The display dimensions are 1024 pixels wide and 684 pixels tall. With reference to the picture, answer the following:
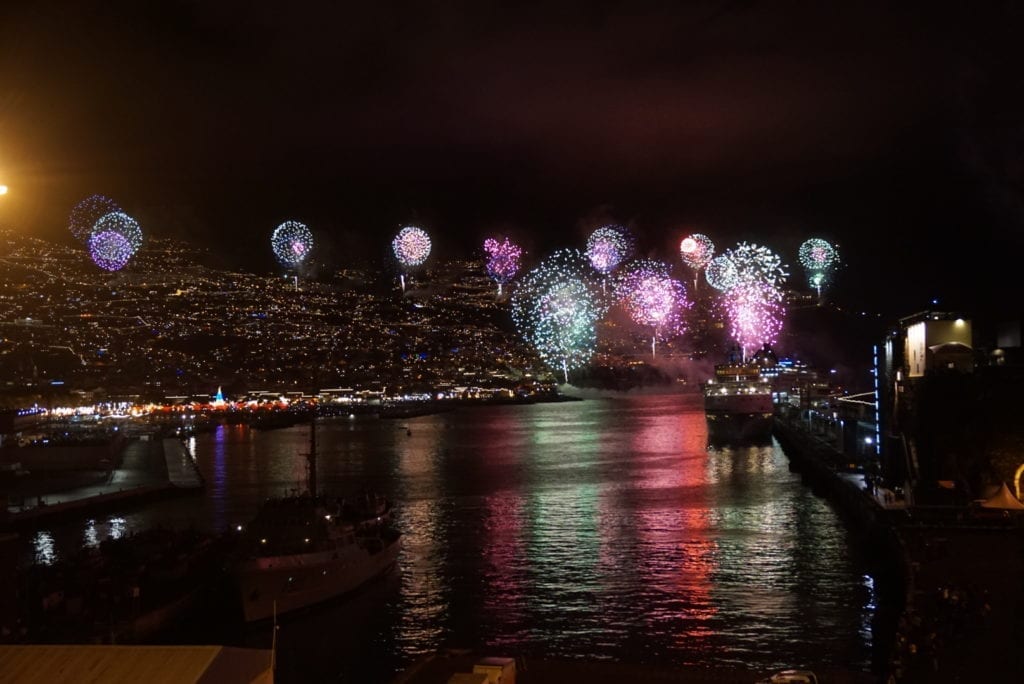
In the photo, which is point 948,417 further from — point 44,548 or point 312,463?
point 44,548

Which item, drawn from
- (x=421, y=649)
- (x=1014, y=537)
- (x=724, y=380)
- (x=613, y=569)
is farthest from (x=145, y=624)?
(x=724, y=380)

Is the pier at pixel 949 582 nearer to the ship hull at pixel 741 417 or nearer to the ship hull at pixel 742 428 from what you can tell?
the ship hull at pixel 742 428

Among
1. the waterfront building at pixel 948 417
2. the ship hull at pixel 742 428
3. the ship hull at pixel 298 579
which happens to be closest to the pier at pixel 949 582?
the waterfront building at pixel 948 417

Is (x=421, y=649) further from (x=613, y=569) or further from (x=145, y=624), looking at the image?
(x=613, y=569)

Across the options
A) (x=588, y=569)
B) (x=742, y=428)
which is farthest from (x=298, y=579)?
(x=742, y=428)

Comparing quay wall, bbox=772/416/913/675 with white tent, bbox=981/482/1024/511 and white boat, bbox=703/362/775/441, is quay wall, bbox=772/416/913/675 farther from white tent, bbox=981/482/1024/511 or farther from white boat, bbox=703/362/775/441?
white boat, bbox=703/362/775/441
